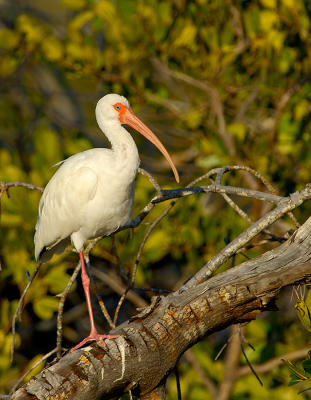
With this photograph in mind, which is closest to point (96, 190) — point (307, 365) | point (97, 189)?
point (97, 189)

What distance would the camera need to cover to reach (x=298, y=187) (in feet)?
18.5

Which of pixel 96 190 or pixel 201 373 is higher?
pixel 96 190

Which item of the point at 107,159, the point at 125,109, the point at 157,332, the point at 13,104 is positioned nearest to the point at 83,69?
the point at 125,109

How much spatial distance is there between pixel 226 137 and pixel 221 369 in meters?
2.32

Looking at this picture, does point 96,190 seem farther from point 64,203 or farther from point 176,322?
point 176,322

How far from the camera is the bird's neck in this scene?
13.2 feet

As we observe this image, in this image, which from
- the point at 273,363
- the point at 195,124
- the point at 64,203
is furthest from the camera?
the point at 195,124

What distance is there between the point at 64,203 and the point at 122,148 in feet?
1.86

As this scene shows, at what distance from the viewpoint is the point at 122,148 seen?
407cm

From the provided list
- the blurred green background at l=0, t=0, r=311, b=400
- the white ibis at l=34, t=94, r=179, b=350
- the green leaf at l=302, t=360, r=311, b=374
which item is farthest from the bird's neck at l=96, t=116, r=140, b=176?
the green leaf at l=302, t=360, r=311, b=374

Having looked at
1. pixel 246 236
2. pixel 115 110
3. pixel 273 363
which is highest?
pixel 115 110

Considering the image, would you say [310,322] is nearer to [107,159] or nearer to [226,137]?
[107,159]

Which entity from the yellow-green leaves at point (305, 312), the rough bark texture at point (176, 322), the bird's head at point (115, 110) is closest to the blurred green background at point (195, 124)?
the bird's head at point (115, 110)

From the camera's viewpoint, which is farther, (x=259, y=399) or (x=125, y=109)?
(x=259, y=399)
